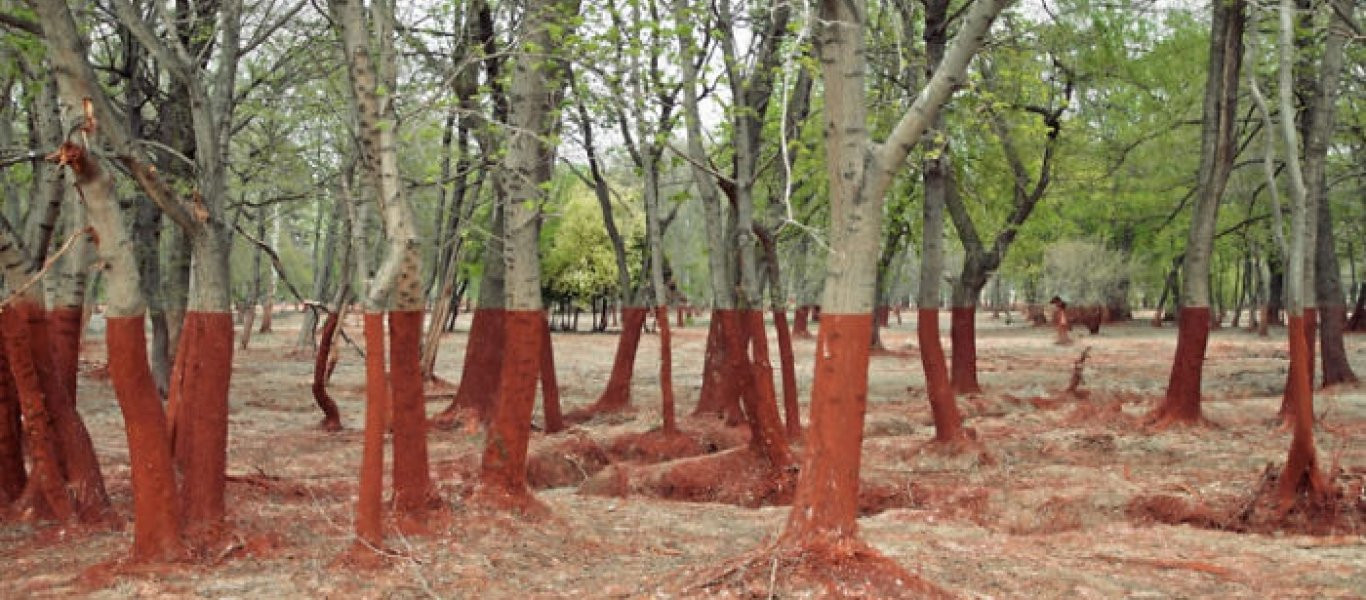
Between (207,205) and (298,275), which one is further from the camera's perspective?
(298,275)

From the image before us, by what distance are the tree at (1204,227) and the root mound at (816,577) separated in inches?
359

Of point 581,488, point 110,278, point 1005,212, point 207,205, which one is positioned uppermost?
point 1005,212

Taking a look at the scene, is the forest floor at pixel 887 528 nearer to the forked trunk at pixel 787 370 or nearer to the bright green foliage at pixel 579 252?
the forked trunk at pixel 787 370

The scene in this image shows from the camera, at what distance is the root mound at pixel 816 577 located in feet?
18.6

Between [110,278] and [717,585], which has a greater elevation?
[110,278]

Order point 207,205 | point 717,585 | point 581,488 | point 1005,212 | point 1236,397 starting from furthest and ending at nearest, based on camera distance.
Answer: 1. point 1005,212
2. point 1236,397
3. point 581,488
4. point 207,205
5. point 717,585

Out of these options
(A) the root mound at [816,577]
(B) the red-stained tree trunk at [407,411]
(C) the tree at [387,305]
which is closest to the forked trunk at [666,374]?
(C) the tree at [387,305]

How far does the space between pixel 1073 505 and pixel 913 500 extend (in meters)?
1.41

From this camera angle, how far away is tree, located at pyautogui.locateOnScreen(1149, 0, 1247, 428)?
1341 cm

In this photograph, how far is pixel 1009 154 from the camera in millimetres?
17719

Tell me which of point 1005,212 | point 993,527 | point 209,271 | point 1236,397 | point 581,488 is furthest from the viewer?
point 1005,212

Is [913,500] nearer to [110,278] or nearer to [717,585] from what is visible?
[717,585]

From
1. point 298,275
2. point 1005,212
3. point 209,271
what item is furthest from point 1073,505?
point 298,275

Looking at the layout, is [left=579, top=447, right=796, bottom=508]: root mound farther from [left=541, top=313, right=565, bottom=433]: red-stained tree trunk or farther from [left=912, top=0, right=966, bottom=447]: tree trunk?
[left=541, top=313, right=565, bottom=433]: red-stained tree trunk
